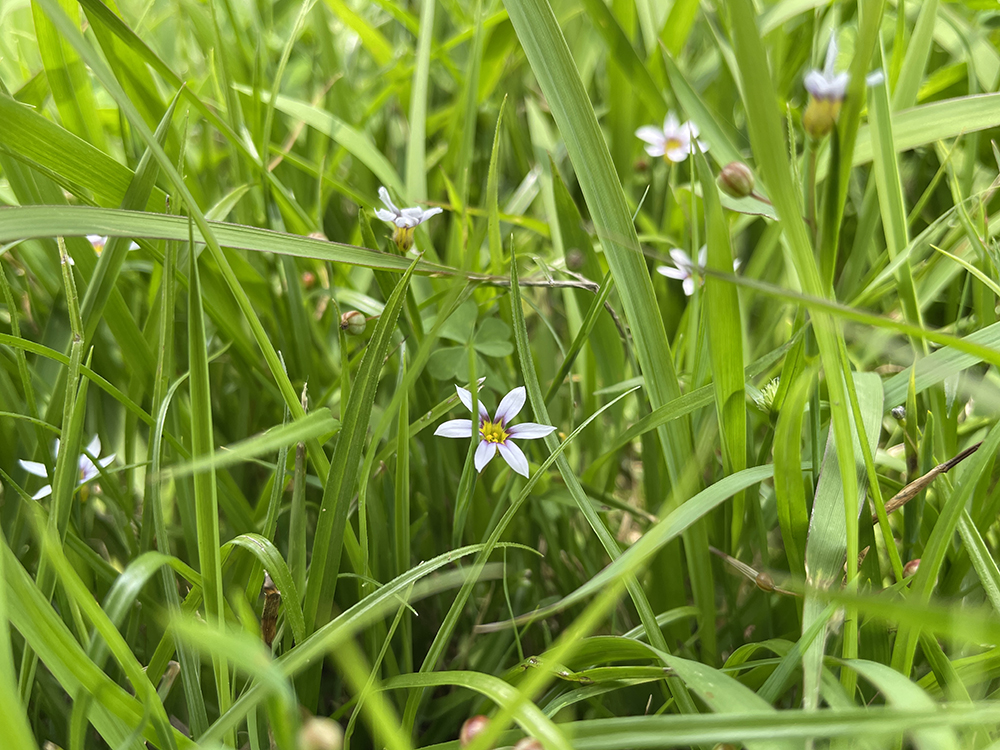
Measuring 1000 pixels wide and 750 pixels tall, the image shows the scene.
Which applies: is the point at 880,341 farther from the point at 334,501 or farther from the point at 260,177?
the point at 260,177

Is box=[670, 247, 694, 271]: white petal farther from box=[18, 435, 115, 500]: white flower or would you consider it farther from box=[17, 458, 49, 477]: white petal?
box=[17, 458, 49, 477]: white petal

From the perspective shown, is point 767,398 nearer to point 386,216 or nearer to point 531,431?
point 531,431

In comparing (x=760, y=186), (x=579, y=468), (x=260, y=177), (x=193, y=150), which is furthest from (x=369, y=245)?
(x=193, y=150)

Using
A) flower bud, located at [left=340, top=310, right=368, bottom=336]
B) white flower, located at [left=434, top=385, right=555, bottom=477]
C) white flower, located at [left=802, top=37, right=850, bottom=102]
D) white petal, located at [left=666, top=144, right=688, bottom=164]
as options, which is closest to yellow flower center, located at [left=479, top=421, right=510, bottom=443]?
white flower, located at [left=434, top=385, right=555, bottom=477]

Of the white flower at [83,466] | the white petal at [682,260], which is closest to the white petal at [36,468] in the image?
the white flower at [83,466]

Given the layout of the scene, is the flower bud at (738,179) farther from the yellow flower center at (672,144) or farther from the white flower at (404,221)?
the yellow flower center at (672,144)

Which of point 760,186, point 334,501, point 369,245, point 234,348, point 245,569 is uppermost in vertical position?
point 760,186

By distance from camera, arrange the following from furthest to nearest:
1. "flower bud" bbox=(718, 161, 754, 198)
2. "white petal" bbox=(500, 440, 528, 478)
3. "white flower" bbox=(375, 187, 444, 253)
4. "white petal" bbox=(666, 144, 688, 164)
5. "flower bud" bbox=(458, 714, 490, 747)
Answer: "white petal" bbox=(666, 144, 688, 164), "white flower" bbox=(375, 187, 444, 253), "white petal" bbox=(500, 440, 528, 478), "flower bud" bbox=(718, 161, 754, 198), "flower bud" bbox=(458, 714, 490, 747)
